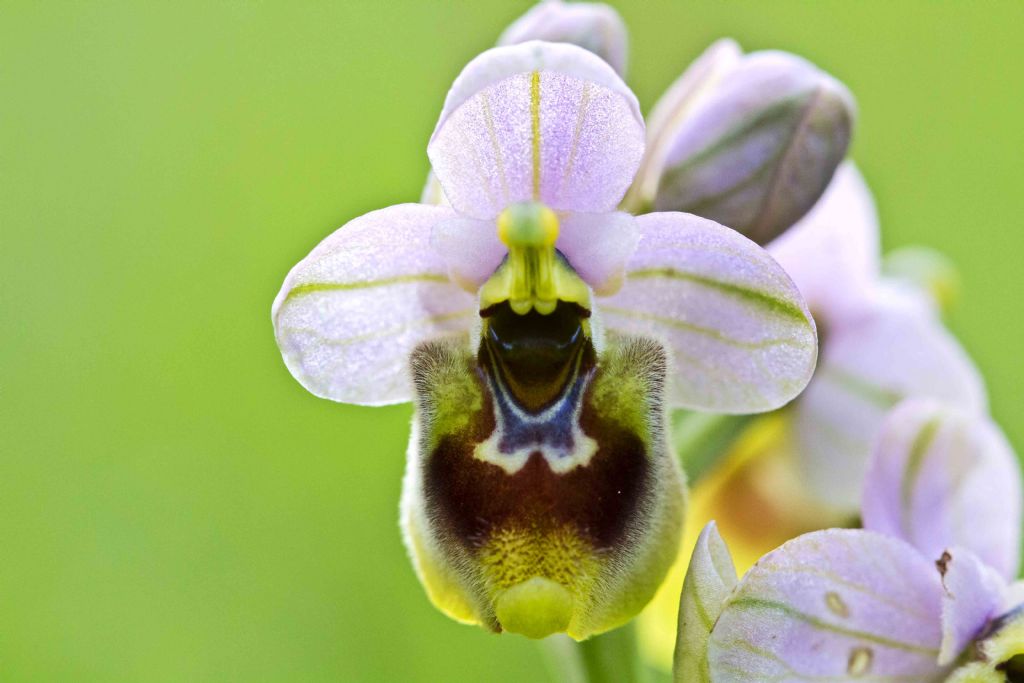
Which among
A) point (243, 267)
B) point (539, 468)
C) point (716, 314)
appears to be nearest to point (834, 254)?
point (716, 314)

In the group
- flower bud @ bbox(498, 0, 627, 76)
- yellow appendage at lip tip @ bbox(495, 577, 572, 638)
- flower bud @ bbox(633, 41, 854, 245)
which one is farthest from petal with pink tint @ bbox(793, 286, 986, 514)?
yellow appendage at lip tip @ bbox(495, 577, 572, 638)

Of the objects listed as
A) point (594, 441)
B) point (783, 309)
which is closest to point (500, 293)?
point (594, 441)

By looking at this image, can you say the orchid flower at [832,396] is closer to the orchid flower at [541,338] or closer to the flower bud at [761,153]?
the flower bud at [761,153]

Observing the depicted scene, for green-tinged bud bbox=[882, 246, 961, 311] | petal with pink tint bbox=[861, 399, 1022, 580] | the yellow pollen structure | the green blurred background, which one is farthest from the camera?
the green blurred background

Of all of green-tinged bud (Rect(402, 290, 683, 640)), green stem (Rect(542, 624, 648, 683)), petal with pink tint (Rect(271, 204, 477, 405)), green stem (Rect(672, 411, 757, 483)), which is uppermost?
petal with pink tint (Rect(271, 204, 477, 405))

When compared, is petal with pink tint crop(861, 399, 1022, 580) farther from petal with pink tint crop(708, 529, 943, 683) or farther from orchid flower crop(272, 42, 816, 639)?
orchid flower crop(272, 42, 816, 639)

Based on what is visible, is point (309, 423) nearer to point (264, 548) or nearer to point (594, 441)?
point (264, 548)

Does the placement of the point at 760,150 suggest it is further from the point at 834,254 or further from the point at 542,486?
the point at 542,486
